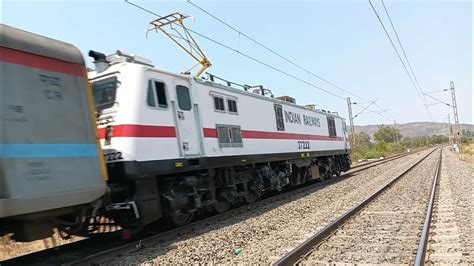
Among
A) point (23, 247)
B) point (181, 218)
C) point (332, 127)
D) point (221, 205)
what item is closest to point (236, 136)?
point (221, 205)

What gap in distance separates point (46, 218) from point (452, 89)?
56274 mm

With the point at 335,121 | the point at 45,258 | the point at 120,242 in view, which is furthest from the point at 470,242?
the point at 335,121

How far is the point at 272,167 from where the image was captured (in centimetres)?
1490

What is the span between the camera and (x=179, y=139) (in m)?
9.20

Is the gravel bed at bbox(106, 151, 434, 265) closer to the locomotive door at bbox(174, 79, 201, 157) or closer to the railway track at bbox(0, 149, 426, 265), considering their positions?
the railway track at bbox(0, 149, 426, 265)

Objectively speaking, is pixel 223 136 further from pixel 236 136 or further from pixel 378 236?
pixel 378 236

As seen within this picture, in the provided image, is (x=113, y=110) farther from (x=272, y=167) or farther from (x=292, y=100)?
(x=292, y=100)

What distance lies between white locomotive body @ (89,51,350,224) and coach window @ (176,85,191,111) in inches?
0.9

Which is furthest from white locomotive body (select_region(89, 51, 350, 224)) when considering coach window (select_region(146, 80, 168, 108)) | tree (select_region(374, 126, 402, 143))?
tree (select_region(374, 126, 402, 143))

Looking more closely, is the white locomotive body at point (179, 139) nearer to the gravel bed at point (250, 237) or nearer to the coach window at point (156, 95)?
the coach window at point (156, 95)

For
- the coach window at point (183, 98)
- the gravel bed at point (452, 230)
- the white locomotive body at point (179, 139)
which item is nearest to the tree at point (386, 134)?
the white locomotive body at point (179, 139)

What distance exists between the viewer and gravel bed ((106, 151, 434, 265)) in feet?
21.8

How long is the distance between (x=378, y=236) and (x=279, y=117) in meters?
8.29

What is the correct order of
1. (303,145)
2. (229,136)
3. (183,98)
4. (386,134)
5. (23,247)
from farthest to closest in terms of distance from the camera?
(386,134), (303,145), (229,136), (23,247), (183,98)
